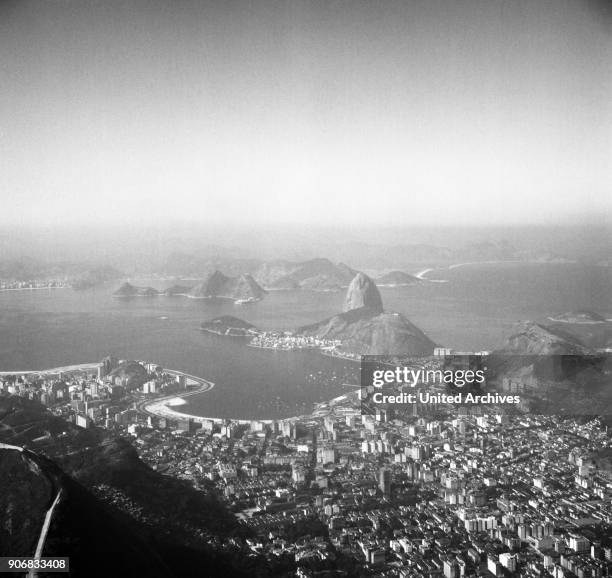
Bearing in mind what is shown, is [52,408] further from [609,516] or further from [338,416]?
[609,516]

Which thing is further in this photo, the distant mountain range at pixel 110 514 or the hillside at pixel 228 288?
the hillside at pixel 228 288

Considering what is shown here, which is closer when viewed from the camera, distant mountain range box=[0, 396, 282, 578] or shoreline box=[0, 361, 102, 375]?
distant mountain range box=[0, 396, 282, 578]

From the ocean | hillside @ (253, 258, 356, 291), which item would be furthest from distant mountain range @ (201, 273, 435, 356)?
hillside @ (253, 258, 356, 291)

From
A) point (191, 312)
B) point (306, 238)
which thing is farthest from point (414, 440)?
point (191, 312)

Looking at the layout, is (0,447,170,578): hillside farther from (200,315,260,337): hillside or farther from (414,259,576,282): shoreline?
(414,259,576,282): shoreline

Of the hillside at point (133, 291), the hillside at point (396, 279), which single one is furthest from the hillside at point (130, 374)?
the hillside at point (396, 279)

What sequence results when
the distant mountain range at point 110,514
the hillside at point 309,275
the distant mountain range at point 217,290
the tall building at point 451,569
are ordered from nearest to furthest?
the distant mountain range at point 110,514, the tall building at point 451,569, the hillside at point 309,275, the distant mountain range at point 217,290

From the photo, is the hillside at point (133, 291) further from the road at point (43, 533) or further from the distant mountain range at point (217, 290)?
the road at point (43, 533)

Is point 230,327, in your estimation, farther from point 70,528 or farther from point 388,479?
point 70,528

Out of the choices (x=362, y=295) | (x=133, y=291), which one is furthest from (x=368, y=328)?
(x=133, y=291)
